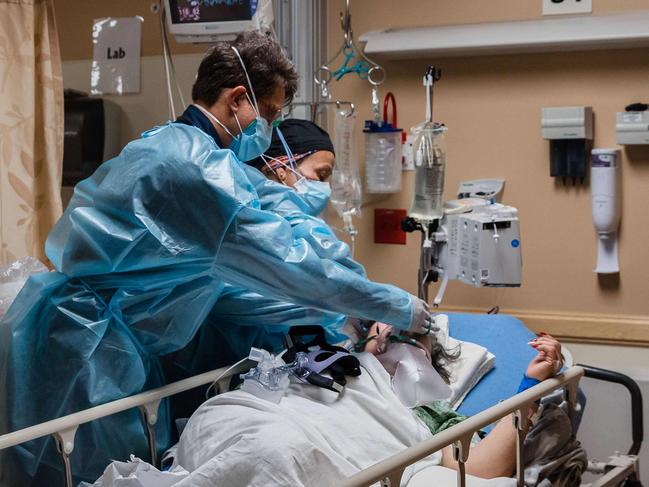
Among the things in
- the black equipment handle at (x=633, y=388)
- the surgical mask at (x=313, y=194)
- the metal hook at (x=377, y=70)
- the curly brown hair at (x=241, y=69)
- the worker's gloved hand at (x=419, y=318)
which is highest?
the metal hook at (x=377, y=70)

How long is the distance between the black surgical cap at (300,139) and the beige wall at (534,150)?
0.68m

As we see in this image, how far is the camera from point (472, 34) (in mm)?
2908

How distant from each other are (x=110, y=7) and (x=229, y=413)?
2335 millimetres

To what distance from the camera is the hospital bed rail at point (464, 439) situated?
1.31 metres

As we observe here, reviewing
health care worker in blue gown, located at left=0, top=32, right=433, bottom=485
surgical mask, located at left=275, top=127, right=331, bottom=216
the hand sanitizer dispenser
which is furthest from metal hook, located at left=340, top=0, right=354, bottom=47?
health care worker in blue gown, located at left=0, top=32, right=433, bottom=485

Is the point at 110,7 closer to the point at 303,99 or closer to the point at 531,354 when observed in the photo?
the point at 303,99

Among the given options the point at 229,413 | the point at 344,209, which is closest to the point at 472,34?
the point at 344,209

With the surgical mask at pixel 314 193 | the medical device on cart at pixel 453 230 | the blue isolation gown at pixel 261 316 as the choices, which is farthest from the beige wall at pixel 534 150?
the blue isolation gown at pixel 261 316

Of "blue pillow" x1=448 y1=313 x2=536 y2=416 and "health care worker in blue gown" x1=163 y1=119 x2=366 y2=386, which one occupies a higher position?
"health care worker in blue gown" x1=163 y1=119 x2=366 y2=386

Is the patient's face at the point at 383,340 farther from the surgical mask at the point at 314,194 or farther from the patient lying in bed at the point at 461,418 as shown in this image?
the surgical mask at the point at 314,194

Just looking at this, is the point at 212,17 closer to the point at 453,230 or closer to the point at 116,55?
the point at 116,55

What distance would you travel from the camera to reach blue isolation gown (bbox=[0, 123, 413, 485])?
157 centimetres

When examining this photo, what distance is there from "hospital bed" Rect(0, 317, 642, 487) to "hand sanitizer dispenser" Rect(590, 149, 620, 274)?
945 mm

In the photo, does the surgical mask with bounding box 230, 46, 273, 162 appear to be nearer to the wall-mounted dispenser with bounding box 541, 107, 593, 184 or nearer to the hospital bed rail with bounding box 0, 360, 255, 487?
the hospital bed rail with bounding box 0, 360, 255, 487
